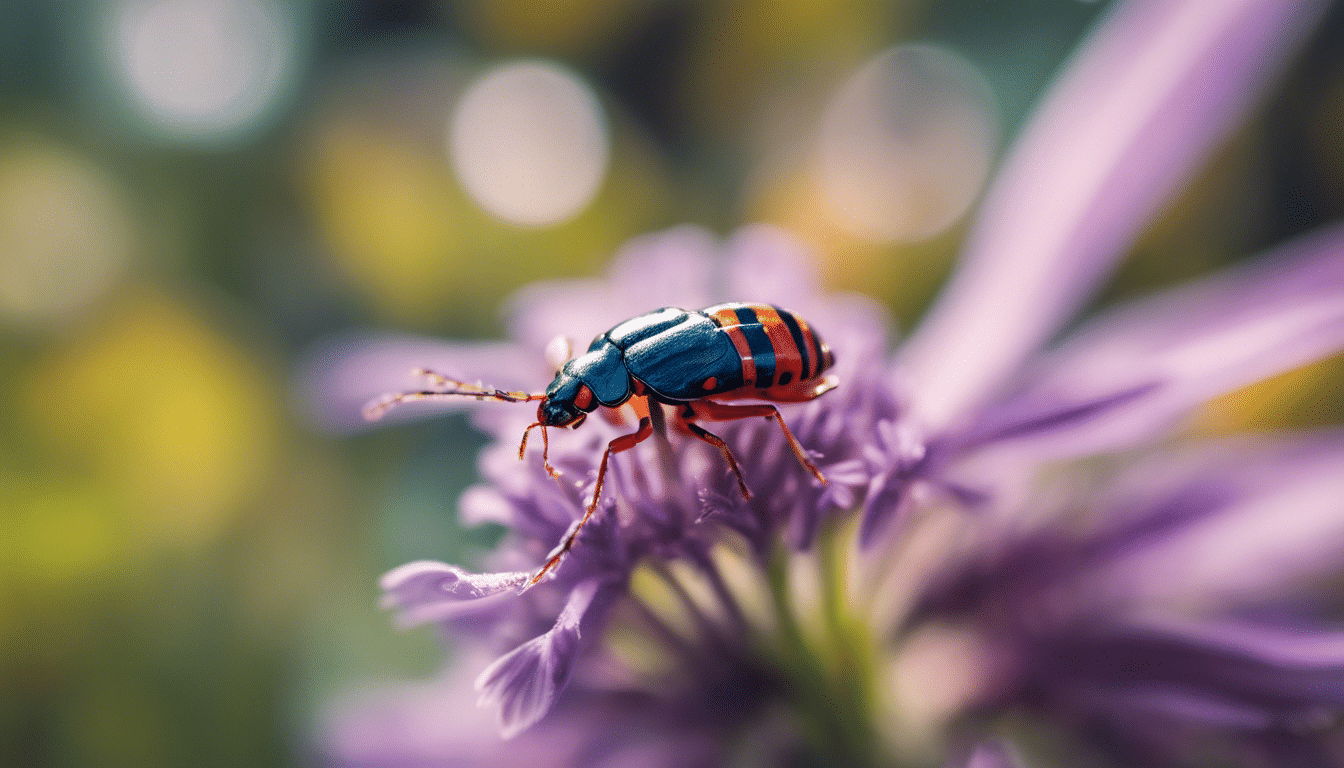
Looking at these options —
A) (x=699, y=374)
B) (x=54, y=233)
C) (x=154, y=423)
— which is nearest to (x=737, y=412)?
(x=699, y=374)

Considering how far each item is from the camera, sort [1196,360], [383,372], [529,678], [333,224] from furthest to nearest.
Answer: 1. [333,224]
2. [383,372]
3. [1196,360]
4. [529,678]

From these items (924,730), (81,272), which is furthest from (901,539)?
(81,272)

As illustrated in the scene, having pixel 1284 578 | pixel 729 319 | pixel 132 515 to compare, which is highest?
pixel 132 515

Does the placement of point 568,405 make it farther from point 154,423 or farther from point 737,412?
point 154,423

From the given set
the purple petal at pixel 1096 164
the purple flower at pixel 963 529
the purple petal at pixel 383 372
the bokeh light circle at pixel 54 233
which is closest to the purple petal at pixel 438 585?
the purple flower at pixel 963 529

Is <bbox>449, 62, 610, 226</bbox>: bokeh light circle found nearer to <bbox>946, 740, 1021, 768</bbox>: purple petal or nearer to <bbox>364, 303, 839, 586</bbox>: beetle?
<bbox>364, 303, 839, 586</bbox>: beetle

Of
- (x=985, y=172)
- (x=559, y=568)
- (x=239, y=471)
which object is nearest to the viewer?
(x=559, y=568)

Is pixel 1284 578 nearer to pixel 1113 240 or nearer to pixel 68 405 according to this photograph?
pixel 1113 240

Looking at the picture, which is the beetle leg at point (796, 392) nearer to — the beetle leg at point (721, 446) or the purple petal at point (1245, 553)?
the beetle leg at point (721, 446)
